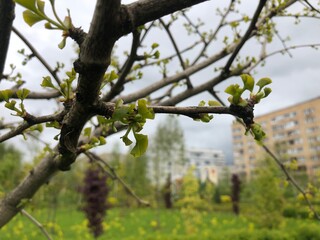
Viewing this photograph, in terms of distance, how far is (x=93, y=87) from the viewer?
821mm

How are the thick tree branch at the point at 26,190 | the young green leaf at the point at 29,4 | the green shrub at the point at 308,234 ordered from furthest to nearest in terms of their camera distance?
the green shrub at the point at 308,234 → the thick tree branch at the point at 26,190 → the young green leaf at the point at 29,4

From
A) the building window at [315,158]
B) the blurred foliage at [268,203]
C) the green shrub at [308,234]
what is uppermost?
the building window at [315,158]

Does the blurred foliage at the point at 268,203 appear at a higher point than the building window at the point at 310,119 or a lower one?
lower

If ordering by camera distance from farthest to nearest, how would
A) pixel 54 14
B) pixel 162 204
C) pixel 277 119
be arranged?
pixel 277 119 → pixel 162 204 → pixel 54 14

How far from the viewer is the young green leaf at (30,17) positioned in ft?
2.36

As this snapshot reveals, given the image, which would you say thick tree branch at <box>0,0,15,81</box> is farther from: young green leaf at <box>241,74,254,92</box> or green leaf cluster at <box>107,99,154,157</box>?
young green leaf at <box>241,74,254,92</box>

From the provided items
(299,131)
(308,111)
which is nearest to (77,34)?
(308,111)

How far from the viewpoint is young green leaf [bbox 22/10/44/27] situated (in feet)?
2.36

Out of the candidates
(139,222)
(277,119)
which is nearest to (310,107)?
(277,119)

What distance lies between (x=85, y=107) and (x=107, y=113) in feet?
0.19

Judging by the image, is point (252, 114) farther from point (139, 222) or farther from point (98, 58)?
point (139, 222)

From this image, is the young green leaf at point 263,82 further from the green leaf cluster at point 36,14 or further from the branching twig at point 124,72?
the branching twig at point 124,72

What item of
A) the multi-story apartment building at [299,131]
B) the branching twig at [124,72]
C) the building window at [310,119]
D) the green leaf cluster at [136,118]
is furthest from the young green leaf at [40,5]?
the building window at [310,119]

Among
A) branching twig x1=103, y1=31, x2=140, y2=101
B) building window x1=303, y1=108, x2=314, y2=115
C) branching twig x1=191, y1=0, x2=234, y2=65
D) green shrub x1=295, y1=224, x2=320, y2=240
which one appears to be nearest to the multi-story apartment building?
building window x1=303, y1=108, x2=314, y2=115
